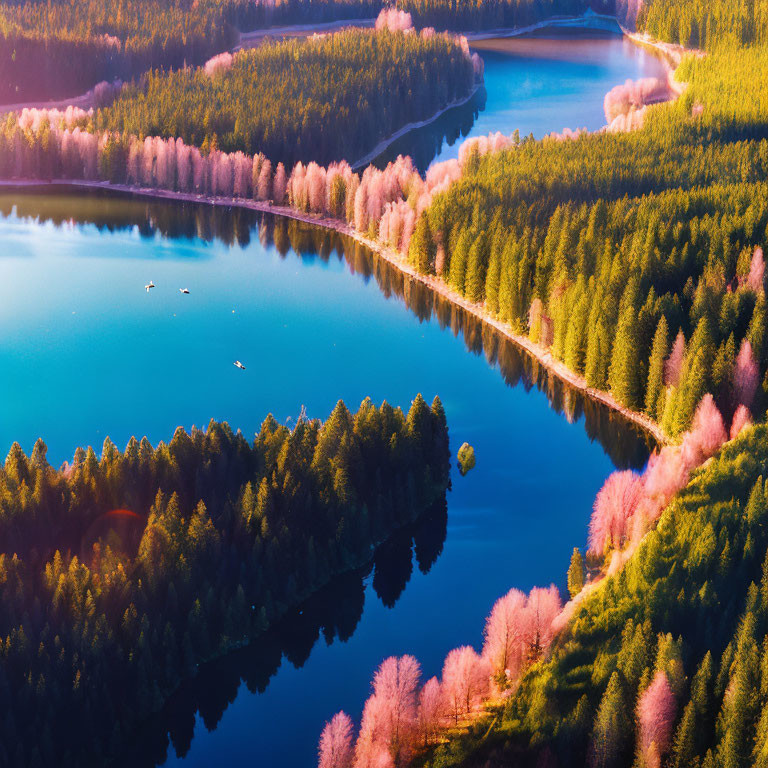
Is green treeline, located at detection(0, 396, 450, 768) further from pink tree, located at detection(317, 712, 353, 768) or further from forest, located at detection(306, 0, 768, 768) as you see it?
pink tree, located at detection(317, 712, 353, 768)

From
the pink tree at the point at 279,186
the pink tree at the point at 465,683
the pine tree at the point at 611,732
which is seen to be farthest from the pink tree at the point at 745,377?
the pink tree at the point at 279,186

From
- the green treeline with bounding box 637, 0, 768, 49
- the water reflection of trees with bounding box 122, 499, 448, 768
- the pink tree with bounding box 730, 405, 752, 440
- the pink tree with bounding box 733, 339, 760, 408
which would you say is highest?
the green treeline with bounding box 637, 0, 768, 49

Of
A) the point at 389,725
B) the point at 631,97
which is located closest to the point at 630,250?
the point at 389,725

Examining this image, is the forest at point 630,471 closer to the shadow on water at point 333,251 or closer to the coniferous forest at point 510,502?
the coniferous forest at point 510,502

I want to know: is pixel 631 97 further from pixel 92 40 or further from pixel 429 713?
pixel 429 713

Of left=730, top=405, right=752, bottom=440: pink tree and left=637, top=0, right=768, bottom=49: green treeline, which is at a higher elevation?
left=637, top=0, right=768, bottom=49: green treeline

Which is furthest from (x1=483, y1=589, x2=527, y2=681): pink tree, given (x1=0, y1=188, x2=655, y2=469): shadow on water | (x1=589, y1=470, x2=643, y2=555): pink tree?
(x1=0, y1=188, x2=655, y2=469): shadow on water

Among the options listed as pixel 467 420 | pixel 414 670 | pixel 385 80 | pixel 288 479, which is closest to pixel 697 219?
pixel 467 420
